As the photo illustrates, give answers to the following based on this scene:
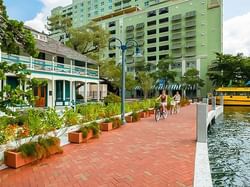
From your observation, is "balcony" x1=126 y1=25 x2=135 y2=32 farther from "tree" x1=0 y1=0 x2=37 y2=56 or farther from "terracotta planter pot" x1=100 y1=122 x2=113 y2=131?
"tree" x1=0 y1=0 x2=37 y2=56

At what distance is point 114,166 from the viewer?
624 cm

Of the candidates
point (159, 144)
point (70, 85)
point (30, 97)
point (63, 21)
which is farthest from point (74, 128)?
point (63, 21)

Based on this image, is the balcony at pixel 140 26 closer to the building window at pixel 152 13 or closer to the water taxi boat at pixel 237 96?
the building window at pixel 152 13

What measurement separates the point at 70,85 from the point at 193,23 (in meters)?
47.2

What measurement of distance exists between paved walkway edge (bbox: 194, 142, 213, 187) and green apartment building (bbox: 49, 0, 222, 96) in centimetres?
5256

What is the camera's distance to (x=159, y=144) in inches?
344

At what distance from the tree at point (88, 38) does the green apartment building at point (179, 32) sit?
74.0 feet

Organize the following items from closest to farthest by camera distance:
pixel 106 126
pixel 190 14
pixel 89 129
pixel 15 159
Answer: pixel 15 159, pixel 89 129, pixel 106 126, pixel 190 14

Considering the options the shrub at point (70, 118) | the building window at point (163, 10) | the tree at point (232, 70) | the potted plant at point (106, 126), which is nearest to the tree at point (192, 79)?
the tree at point (232, 70)

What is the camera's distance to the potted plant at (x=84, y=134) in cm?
907

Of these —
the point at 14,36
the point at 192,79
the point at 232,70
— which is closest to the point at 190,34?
the point at 192,79

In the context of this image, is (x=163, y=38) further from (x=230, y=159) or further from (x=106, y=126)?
(x=230, y=159)

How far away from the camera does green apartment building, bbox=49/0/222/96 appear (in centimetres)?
6470

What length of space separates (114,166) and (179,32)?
219 feet
